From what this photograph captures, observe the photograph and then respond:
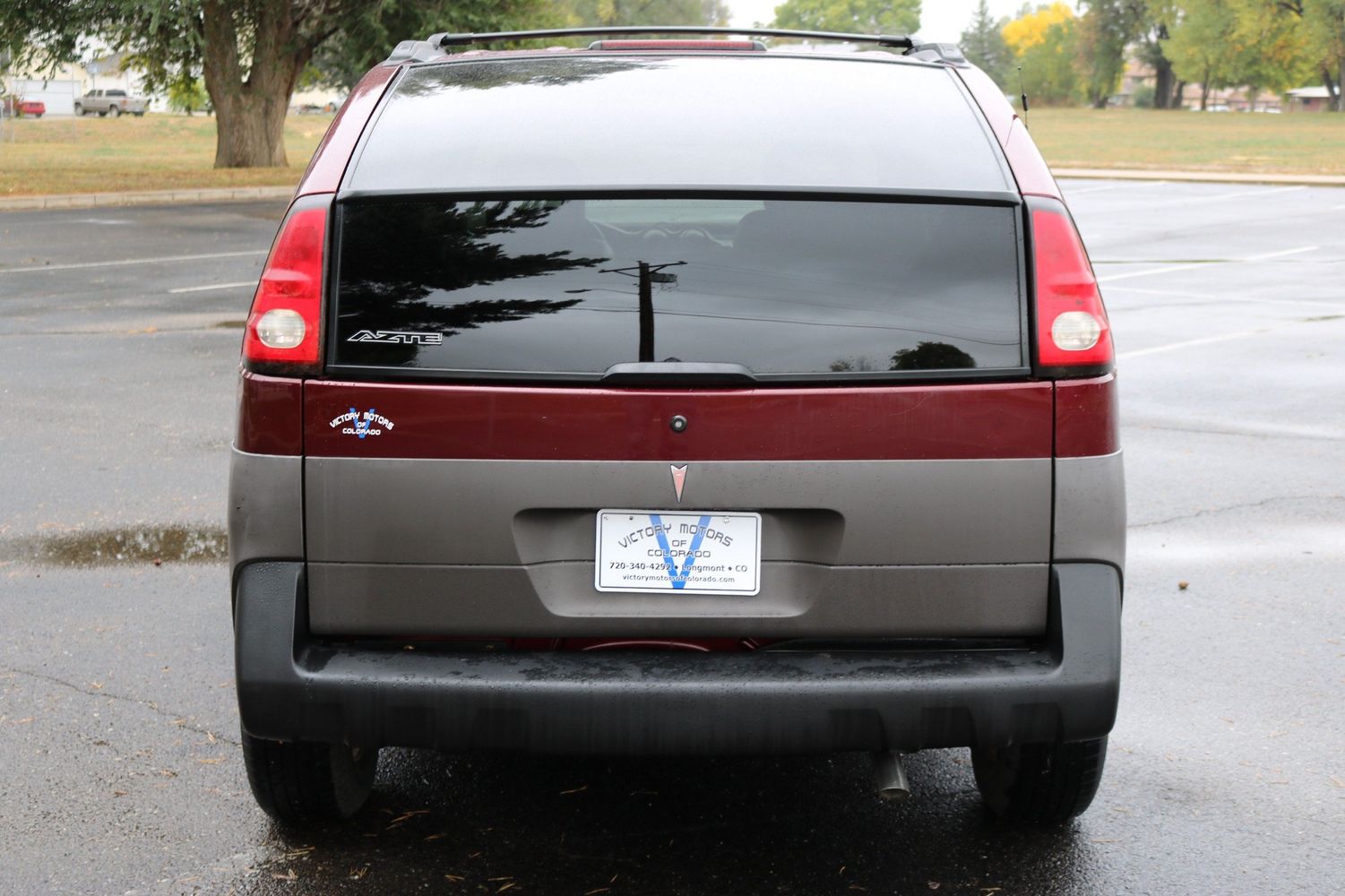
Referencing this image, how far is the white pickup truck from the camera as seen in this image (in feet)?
289

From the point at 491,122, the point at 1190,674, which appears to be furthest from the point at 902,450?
the point at 1190,674

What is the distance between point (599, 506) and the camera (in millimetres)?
3068

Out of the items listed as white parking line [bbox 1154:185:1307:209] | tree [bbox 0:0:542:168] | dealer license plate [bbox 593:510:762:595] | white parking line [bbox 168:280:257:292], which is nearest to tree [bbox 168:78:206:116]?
tree [bbox 0:0:542:168]

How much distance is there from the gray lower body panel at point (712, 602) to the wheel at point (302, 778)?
19.5 inches

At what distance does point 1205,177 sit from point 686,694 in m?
34.2

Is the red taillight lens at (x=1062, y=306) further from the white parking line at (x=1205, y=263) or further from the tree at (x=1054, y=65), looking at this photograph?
the tree at (x=1054, y=65)

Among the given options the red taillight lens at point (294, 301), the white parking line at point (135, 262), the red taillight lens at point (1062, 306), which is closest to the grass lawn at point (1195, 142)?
the white parking line at point (135, 262)

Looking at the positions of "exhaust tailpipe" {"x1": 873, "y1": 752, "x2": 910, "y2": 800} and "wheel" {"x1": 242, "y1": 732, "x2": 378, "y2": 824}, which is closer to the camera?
"exhaust tailpipe" {"x1": 873, "y1": 752, "x2": 910, "y2": 800}

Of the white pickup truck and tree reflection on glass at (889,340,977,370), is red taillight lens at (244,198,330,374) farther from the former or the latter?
the white pickup truck

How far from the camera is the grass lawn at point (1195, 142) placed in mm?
40781

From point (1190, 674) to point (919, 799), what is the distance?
1.40 m

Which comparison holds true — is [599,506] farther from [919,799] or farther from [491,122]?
[919,799]

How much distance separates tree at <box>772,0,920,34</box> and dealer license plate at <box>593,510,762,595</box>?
16044 centimetres

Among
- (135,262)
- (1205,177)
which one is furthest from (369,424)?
(1205,177)
